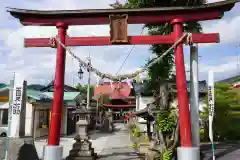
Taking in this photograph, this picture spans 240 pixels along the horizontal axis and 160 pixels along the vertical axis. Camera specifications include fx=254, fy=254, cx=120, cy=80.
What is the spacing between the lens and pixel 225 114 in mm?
19844

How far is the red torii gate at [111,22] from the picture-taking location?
408 inches

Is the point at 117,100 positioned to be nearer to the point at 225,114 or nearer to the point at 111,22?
the point at 225,114

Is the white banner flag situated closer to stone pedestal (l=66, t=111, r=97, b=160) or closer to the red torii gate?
the red torii gate

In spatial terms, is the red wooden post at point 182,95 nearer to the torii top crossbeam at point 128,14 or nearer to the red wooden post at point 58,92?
the torii top crossbeam at point 128,14

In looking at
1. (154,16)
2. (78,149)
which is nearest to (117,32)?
(154,16)

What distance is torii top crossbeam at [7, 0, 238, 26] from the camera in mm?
10586

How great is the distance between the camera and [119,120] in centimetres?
5591

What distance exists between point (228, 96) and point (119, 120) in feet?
123

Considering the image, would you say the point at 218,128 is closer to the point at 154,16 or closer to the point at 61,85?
the point at 154,16

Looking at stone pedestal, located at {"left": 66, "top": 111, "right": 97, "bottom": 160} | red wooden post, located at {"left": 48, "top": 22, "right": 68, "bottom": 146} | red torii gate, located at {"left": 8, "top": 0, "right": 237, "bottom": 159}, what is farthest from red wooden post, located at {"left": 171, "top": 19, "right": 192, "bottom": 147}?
stone pedestal, located at {"left": 66, "top": 111, "right": 97, "bottom": 160}

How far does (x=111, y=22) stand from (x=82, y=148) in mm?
7298

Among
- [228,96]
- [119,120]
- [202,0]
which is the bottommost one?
[119,120]

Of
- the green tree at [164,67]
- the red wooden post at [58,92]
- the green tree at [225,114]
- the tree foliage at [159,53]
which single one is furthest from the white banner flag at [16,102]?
the green tree at [225,114]

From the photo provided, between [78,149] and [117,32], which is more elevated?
[117,32]
